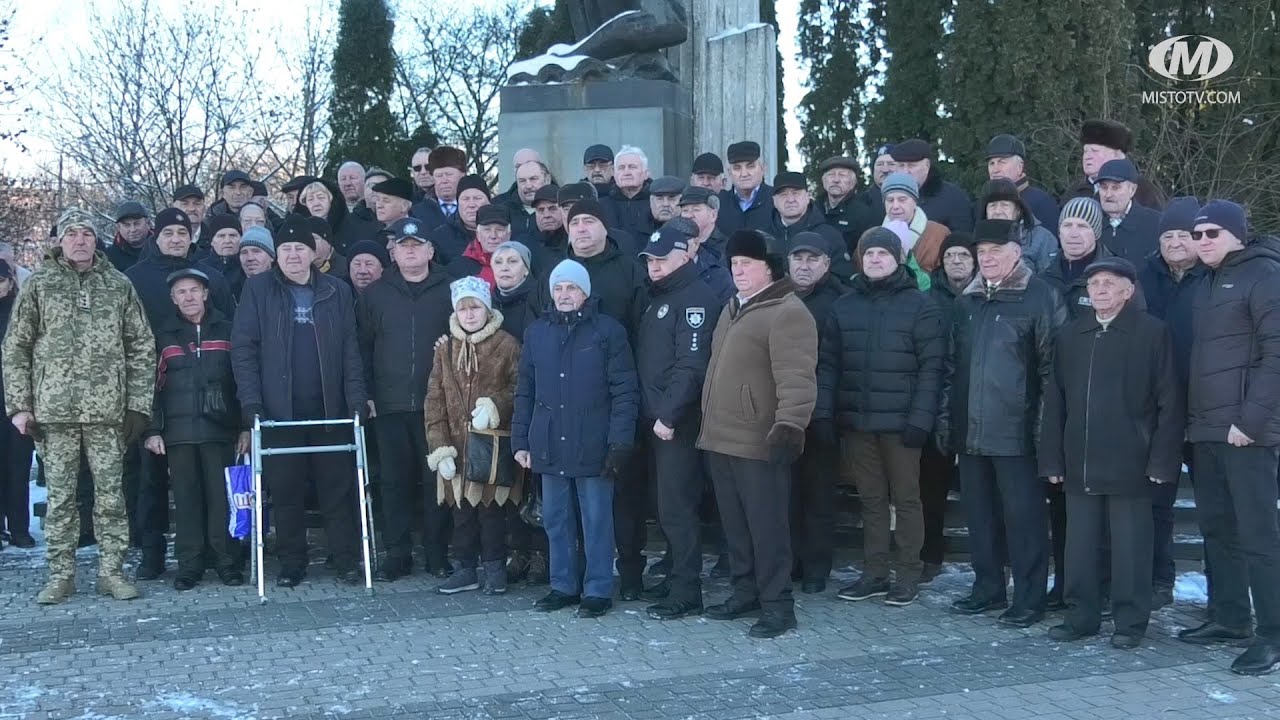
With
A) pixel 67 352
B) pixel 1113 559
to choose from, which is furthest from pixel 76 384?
pixel 1113 559

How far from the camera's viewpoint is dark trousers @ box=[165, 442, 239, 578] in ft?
25.3

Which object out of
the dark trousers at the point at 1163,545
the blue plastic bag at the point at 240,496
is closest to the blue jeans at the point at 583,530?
the blue plastic bag at the point at 240,496

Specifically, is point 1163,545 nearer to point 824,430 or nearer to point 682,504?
point 824,430

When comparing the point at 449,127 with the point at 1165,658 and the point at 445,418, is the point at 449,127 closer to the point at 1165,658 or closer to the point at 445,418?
the point at 445,418

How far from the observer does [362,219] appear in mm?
9852

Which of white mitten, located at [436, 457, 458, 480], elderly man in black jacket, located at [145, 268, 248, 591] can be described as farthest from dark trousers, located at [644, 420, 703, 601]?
elderly man in black jacket, located at [145, 268, 248, 591]

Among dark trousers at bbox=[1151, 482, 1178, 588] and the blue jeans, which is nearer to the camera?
dark trousers at bbox=[1151, 482, 1178, 588]

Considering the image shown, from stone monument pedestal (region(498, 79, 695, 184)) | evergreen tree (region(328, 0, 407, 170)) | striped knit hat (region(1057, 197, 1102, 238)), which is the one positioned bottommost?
striped knit hat (region(1057, 197, 1102, 238))

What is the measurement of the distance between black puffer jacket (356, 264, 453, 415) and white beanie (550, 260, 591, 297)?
3.44 feet

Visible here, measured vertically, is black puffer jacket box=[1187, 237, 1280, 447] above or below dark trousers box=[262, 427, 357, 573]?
above

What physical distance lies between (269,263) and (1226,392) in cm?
558

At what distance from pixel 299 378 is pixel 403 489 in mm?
894

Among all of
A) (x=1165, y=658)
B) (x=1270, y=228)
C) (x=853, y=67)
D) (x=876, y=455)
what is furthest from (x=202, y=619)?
(x=853, y=67)

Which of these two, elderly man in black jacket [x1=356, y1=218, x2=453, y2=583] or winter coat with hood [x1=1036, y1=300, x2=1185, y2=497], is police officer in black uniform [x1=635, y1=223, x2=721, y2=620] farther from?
winter coat with hood [x1=1036, y1=300, x2=1185, y2=497]
